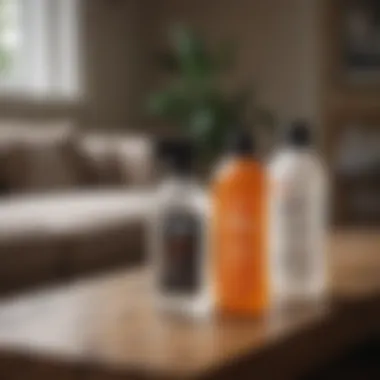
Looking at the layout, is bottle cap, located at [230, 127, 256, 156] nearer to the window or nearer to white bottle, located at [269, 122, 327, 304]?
white bottle, located at [269, 122, 327, 304]

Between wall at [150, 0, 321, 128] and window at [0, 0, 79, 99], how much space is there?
75cm

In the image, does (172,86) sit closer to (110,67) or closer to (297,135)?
(110,67)

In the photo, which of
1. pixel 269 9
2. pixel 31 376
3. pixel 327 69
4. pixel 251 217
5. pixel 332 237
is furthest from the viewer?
pixel 269 9

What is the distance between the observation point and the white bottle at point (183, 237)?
1.43 metres

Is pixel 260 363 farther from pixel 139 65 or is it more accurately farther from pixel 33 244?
pixel 139 65

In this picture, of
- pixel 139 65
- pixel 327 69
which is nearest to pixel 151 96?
pixel 139 65

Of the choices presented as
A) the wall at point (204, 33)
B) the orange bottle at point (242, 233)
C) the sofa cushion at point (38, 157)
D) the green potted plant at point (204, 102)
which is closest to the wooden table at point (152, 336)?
the orange bottle at point (242, 233)

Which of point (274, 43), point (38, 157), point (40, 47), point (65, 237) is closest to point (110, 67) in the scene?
point (40, 47)

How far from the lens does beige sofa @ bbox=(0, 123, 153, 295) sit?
7.95ft

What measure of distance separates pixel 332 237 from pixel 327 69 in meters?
2.21

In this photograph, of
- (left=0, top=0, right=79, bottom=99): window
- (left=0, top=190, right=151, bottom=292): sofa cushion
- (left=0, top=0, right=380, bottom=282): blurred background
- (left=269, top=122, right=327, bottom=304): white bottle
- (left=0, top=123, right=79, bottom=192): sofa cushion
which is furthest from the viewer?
(left=0, top=0, right=79, bottom=99): window

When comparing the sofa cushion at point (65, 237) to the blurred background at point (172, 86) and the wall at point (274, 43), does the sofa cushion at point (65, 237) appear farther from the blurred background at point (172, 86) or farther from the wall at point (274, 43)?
the wall at point (274, 43)

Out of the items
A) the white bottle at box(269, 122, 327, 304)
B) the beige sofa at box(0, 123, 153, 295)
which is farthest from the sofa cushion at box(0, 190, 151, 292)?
the white bottle at box(269, 122, 327, 304)

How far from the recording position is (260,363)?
124cm
